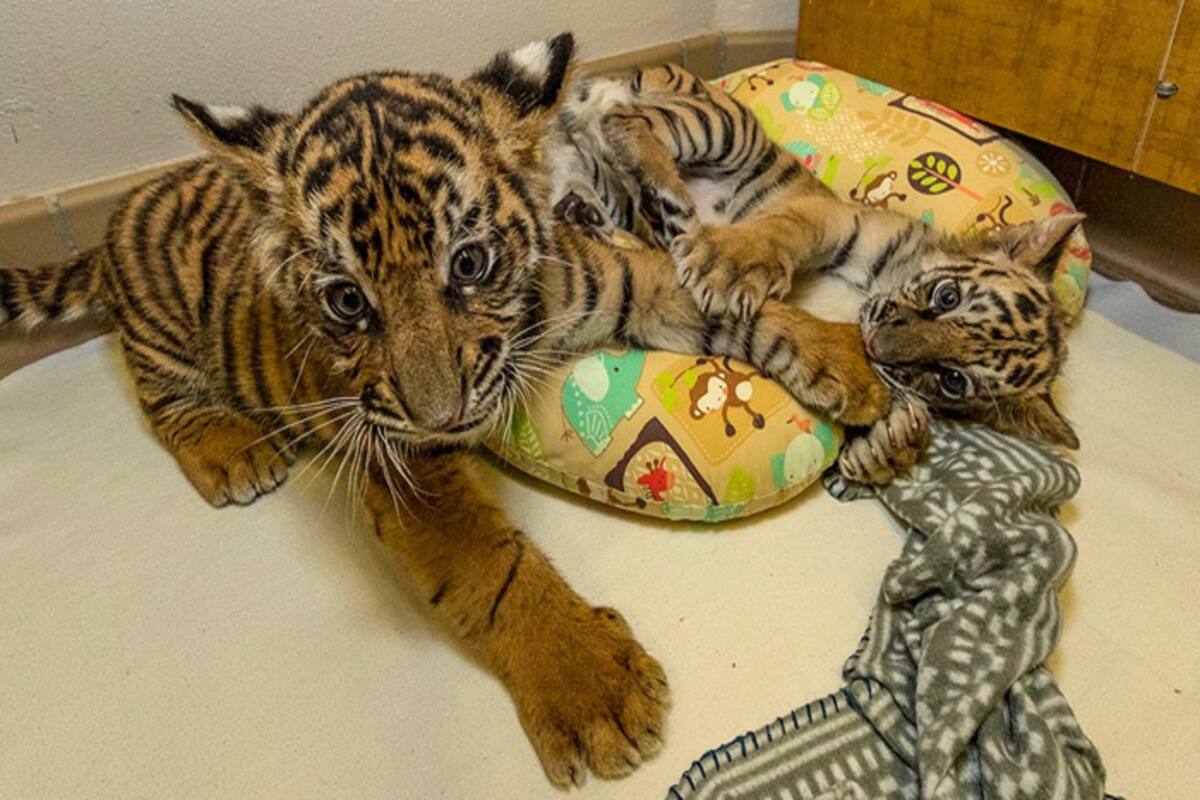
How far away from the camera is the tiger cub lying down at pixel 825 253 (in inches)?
61.8

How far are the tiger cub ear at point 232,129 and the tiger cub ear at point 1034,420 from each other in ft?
4.29

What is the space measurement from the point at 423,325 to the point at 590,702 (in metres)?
0.57

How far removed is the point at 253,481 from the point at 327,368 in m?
0.39

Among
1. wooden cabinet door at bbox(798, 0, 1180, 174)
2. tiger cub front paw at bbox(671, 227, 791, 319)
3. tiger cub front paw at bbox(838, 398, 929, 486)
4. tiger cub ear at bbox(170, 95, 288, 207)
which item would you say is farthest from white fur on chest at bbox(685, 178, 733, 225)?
tiger cub ear at bbox(170, 95, 288, 207)

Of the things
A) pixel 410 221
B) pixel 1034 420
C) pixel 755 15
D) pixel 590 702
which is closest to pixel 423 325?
pixel 410 221

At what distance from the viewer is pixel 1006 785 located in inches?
44.3

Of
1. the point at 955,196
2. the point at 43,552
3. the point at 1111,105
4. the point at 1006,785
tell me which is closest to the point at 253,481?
the point at 43,552

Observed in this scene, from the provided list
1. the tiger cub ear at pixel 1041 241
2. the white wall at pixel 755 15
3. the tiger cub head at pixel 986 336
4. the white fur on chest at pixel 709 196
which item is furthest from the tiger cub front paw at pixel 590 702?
the white wall at pixel 755 15

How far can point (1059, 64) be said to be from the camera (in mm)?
1966

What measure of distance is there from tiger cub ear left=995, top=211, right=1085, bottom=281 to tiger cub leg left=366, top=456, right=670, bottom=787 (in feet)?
3.38

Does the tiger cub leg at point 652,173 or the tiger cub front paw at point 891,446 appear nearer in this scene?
the tiger cub front paw at point 891,446

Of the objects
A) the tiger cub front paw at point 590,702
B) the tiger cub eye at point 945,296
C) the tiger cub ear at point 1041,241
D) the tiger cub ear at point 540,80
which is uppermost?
the tiger cub ear at point 540,80

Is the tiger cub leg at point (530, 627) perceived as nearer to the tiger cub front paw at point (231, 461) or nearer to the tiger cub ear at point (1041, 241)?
the tiger cub front paw at point (231, 461)

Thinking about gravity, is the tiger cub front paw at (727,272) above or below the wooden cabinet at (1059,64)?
below
